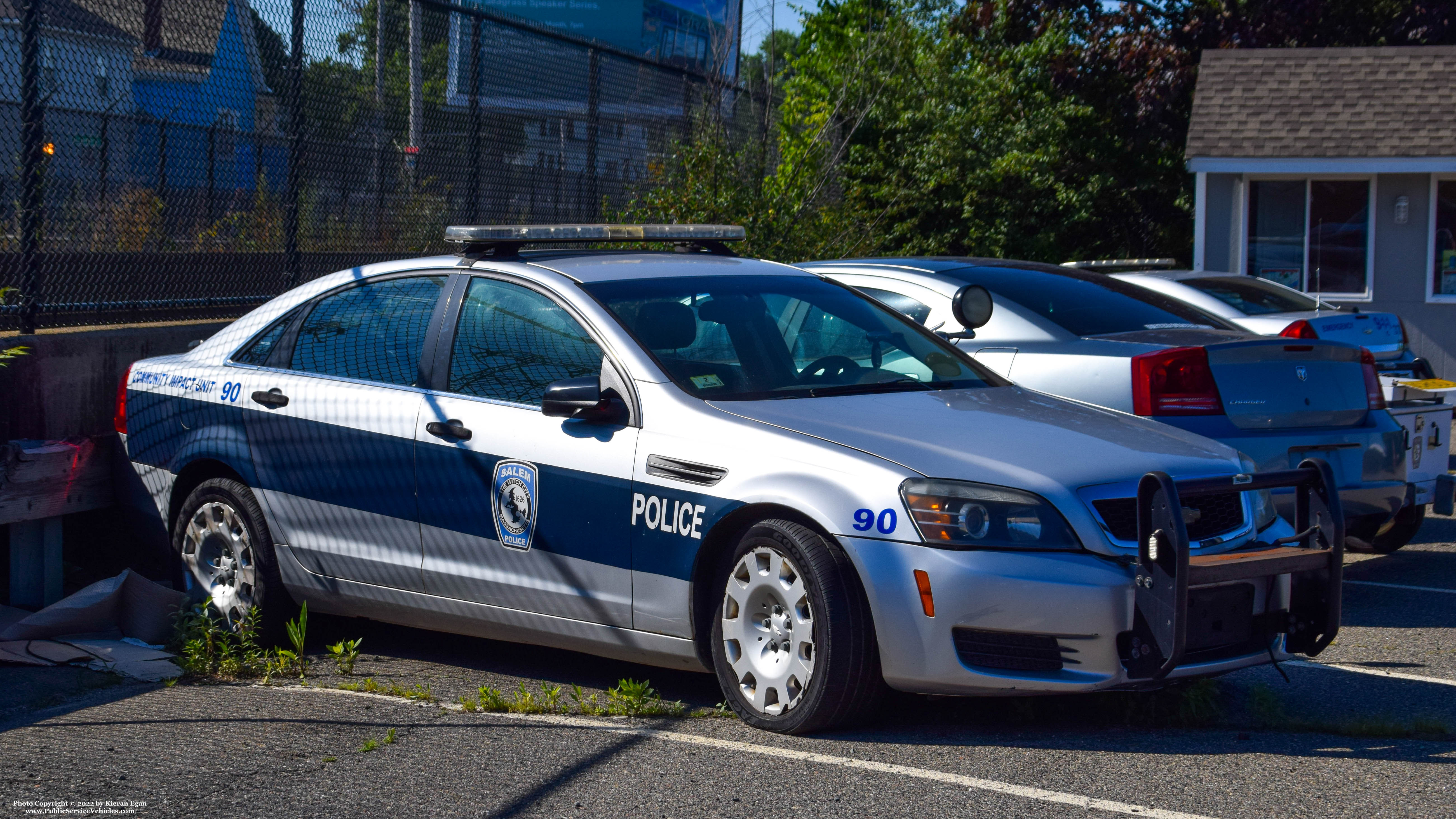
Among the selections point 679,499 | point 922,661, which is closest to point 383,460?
point 679,499

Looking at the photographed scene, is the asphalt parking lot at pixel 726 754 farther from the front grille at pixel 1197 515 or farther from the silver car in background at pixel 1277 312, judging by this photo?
the silver car in background at pixel 1277 312

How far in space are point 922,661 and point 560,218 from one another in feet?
27.7

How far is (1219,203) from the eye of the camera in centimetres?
1841

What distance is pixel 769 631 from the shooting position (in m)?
4.44

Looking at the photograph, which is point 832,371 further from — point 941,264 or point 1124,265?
point 1124,265

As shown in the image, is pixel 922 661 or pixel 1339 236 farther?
pixel 1339 236

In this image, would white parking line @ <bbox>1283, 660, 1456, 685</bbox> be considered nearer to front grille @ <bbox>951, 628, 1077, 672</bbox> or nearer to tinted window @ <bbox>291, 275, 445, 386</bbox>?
front grille @ <bbox>951, 628, 1077, 672</bbox>

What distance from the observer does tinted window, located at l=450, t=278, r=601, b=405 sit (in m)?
5.09

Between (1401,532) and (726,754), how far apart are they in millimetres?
5000

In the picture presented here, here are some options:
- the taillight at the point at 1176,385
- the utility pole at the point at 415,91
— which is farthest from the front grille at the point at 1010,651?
the utility pole at the point at 415,91

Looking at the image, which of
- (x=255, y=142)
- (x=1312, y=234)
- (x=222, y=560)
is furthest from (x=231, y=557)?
(x=1312, y=234)

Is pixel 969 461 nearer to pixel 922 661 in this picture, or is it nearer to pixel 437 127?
pixel 922 661

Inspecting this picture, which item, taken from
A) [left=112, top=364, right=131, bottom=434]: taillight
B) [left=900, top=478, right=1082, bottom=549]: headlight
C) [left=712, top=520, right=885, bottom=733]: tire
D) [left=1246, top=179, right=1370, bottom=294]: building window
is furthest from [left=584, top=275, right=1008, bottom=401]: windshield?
[left=1246, top=179, right=1370, bottom=294]: building window

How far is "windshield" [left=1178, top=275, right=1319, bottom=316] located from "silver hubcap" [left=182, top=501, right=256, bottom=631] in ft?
20.9
